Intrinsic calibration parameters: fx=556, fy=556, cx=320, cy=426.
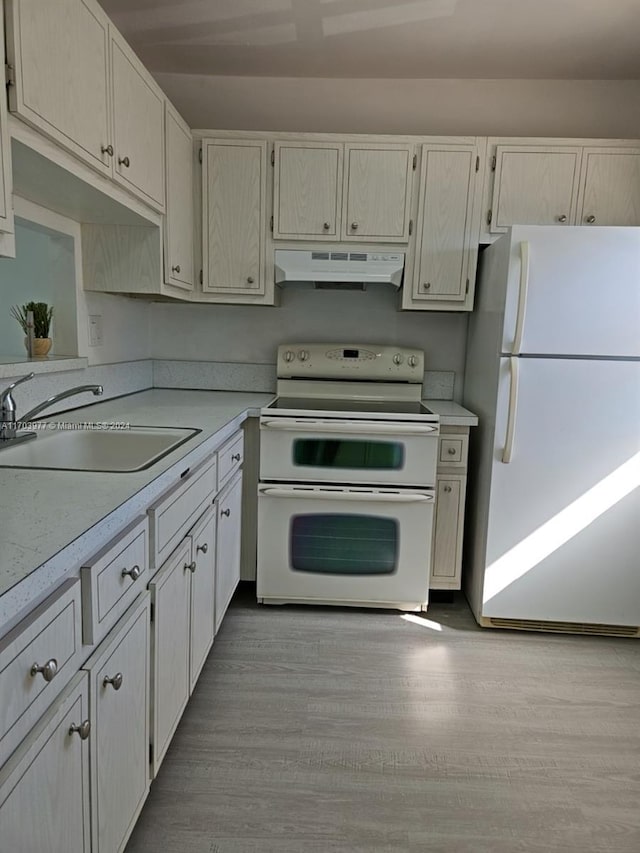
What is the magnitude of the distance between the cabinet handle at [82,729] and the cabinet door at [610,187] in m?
2.68

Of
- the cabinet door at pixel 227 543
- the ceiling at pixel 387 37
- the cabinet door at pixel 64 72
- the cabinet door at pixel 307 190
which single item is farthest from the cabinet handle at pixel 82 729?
the ceiling at pixel 387 37

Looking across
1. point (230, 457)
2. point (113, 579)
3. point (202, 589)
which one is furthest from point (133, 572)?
point (230, 457)

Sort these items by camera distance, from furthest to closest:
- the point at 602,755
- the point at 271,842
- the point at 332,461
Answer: the point at 332,461 < the point at 602,755 < the point at 271,842

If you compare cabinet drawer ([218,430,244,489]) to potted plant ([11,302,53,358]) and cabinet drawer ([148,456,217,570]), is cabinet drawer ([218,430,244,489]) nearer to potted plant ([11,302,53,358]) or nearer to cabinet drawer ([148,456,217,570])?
cabinet drawer ([148,456,217,570])

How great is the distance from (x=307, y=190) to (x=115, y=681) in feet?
7.24

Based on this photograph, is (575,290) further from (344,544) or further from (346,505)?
(344,544)

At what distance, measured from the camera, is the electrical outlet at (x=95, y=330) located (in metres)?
2.36

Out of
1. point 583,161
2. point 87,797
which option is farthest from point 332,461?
point 583,161

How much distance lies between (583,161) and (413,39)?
923mm

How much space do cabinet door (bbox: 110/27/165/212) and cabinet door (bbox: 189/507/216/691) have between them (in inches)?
44.7

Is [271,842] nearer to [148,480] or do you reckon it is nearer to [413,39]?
[148,480]

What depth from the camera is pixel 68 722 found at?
879 millimetres

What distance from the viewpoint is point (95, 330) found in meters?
2.39

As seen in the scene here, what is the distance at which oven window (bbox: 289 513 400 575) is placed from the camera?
2.43m
